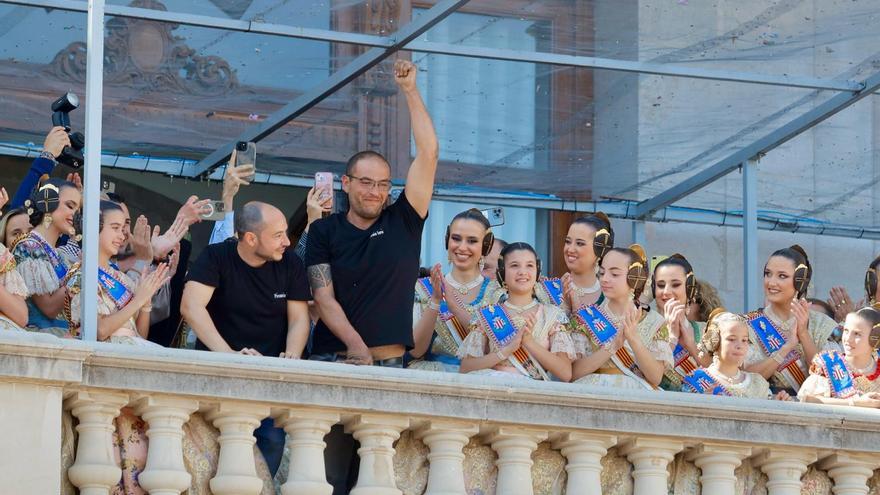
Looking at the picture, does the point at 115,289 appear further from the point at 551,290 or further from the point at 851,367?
the point at 851,367

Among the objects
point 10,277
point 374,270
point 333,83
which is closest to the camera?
point 10,277

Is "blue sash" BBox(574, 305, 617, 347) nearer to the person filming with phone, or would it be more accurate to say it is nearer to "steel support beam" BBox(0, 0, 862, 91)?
the person filming with phone

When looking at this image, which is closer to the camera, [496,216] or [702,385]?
[702,385]

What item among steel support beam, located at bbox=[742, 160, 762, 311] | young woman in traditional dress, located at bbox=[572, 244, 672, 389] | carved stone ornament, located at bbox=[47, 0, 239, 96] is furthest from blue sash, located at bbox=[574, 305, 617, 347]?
carved stone ornament, located at bbox=[47, 0, 239, 96]

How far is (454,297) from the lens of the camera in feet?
33.7

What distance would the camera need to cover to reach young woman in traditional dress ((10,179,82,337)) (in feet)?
30.4

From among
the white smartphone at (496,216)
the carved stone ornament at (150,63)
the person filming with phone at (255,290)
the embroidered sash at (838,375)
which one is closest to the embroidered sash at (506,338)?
the person filming with phone at (255,290)

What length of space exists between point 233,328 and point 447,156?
149 inches

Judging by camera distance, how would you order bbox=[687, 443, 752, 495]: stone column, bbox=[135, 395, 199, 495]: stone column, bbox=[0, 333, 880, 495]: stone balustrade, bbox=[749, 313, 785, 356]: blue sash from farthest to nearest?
bbox=[749, 313, 785, 356]: blue sash < bbox=[687, 443, 752, 495]: stone column < bbox=[135, 395, 199, 495]: stone column < bbox=[0, 333, 880, 495]: stone balustrade

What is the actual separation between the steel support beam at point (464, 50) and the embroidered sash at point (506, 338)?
7.21 ft

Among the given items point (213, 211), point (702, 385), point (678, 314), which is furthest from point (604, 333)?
point (213, 211)

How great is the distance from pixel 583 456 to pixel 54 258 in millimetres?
2545

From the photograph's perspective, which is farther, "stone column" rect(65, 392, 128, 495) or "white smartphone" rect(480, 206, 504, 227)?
"white smartphone" rect(480, 206, 504, 227)

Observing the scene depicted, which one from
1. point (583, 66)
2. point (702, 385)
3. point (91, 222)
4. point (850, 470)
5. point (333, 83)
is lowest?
point (850, 470)
